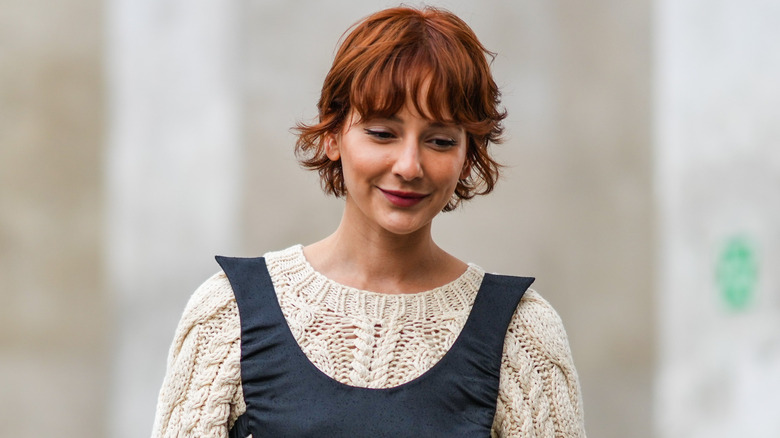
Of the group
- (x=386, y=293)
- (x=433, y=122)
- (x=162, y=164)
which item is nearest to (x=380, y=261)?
(x=386, y=293)

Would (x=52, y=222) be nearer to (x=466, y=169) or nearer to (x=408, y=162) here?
(x=466, y=169)

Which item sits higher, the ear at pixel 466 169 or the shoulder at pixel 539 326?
the ear at pixel 466 169

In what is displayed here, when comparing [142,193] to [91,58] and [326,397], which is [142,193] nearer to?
[91,58]

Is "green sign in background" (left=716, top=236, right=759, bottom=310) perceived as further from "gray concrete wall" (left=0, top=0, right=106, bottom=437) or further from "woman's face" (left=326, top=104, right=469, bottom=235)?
"woman's face" (left=326, top=104, right=469, bottom=235)

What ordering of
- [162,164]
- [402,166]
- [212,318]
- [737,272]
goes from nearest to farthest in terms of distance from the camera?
1. [402,166]
2. [212,318]
3. [162,164]
4. [737,272]

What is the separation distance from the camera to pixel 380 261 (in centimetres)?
189

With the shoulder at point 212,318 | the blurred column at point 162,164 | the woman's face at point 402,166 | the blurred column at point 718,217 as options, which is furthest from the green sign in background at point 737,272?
the shoulder at point 212,318

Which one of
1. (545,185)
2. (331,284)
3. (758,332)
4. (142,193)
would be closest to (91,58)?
(142,193)

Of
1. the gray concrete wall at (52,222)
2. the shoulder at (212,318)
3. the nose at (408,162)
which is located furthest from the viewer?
the gray concrete wall at (52,222)

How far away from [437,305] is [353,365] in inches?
7.7

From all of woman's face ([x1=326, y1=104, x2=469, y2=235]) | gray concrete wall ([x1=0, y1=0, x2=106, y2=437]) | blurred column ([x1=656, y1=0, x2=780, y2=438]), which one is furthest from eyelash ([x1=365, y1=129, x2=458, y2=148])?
blurred column ([x1=656, y1=0, x2=780, y2=438])

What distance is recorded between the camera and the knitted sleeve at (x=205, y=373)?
1777mm

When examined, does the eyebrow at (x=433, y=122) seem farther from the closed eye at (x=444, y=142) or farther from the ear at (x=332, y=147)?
the ear at (x=332, y=147)

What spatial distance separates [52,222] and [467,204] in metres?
1.50
